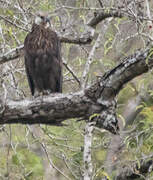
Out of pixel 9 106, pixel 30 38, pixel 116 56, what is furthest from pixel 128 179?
pixel 116 56

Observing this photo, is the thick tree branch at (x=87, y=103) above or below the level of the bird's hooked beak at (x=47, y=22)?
below

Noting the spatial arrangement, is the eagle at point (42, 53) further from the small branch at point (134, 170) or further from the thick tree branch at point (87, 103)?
the small branch at point (134, 170)

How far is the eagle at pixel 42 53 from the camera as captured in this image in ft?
13.9

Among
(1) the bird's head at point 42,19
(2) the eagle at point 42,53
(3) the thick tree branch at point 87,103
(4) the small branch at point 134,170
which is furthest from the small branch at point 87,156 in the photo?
(1) the bird's head at point 42,19

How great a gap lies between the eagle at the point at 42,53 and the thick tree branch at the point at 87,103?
3.30 ft

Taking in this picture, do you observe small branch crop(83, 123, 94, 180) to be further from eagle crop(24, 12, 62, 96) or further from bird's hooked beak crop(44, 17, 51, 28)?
bird's hooked beak crop(44, 17, 51, 28)

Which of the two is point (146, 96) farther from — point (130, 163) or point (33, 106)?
point (33, 106)

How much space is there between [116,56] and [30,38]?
1587 mm

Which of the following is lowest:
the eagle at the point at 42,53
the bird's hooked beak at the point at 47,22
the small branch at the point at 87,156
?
the small branch at the point at 87,156

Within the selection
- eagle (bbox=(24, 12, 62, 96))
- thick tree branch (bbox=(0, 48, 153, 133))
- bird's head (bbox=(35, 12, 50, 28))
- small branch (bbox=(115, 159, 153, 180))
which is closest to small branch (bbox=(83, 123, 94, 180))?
thick tree branch (bbox=(0, 48, 153, 133))

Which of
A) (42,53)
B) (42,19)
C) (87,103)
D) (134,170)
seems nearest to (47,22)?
(42,19)

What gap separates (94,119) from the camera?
308 cm

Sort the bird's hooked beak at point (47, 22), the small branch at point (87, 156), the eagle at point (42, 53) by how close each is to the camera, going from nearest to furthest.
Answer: the small branch at point (87, 156) < the eagle at point (42, 53) < the bird's hooked beak at point (47, 22)

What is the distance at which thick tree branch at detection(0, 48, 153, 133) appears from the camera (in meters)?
2.83
